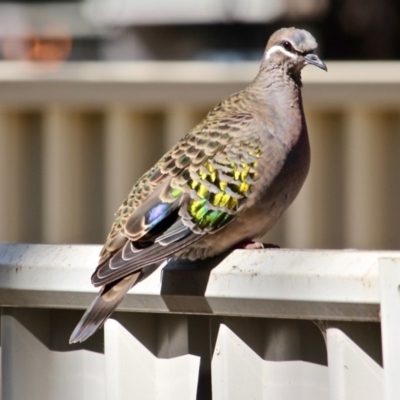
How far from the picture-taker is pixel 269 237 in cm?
792

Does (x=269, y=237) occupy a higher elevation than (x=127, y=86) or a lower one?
lower

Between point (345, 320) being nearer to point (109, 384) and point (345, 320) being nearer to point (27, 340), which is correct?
point (109, 384)

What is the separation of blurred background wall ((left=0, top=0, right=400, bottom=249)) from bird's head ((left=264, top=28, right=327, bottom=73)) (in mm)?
3829

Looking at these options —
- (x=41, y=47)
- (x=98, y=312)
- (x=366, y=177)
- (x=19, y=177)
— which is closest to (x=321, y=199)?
(x=366, y=177)

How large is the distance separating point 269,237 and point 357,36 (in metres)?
1.68

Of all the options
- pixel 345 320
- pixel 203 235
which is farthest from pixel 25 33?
pixel 345 320

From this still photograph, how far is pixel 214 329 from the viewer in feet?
7.97

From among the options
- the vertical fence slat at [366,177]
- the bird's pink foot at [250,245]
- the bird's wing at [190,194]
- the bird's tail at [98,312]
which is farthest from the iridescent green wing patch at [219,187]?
the vertical fence slat at [366,177]

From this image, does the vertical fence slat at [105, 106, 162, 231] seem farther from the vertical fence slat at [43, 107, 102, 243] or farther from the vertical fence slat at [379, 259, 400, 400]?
the vertical fence slat at [379, 259, 400, 400]

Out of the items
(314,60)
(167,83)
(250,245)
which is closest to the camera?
(250,245)

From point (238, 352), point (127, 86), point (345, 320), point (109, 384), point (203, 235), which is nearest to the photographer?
point (345, 320)

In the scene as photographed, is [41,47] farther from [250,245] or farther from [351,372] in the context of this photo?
[351,372]

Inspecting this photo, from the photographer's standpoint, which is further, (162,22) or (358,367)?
(162,22)

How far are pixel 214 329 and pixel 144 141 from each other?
18.5 feet
